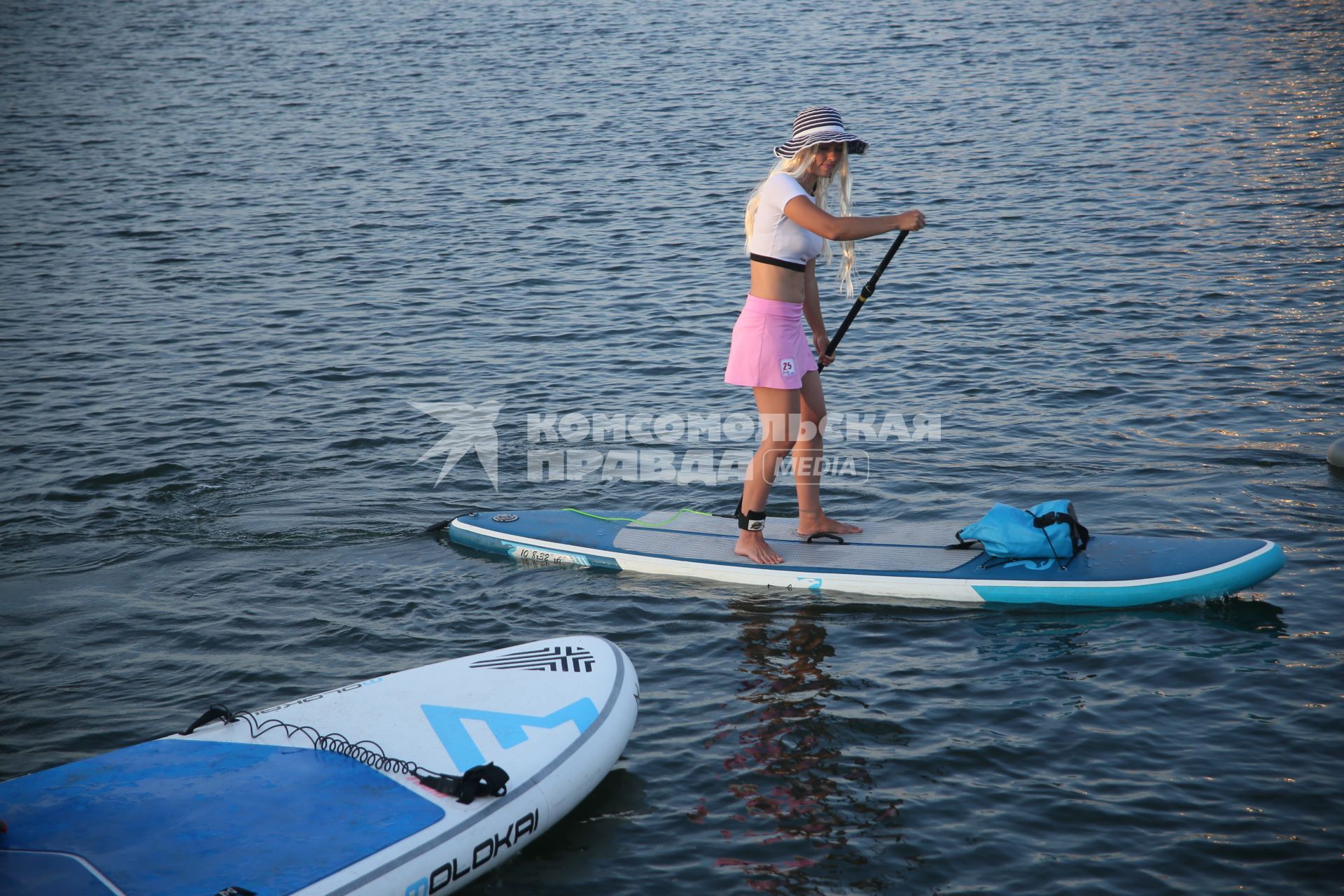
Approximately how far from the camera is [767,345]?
18.9 feet

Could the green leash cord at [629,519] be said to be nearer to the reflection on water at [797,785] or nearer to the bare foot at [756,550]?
the bare foot at [756,550]

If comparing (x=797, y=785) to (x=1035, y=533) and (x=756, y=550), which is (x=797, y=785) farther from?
(x=1035, y=533)

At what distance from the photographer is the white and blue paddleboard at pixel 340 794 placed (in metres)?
3.70

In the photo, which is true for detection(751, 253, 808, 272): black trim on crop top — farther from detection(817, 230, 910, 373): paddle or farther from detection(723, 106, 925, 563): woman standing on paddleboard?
detection(817, 230, 910, 373): paddle

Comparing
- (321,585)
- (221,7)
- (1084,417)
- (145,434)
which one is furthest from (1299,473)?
(221,7)

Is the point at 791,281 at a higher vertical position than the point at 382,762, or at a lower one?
higher

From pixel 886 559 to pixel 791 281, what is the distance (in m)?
1.61

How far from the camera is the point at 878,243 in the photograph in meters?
13.6

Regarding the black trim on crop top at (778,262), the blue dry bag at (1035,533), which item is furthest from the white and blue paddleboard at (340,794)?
the blue dry bag at (1035,533)

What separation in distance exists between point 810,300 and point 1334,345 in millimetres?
5668

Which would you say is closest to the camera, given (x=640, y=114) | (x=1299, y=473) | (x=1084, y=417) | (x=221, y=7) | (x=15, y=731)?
(x=15, y=731)

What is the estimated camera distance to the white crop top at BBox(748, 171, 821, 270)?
5.54 meters

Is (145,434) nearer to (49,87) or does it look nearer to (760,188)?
(760,188)

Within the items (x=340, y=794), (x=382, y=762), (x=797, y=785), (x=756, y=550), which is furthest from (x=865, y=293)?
(x=340, y=794)
